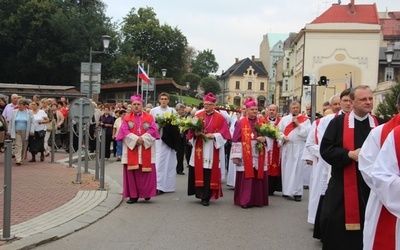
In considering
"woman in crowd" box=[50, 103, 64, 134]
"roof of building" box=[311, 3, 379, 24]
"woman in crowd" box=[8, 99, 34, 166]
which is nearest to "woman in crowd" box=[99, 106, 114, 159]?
"woman in crowd" box=[50, 103, 64, 134]

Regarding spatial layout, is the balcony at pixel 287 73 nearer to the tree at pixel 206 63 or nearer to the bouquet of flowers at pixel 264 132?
the tree at pixel 206 63

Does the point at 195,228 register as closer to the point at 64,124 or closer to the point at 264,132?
the point at 264,132

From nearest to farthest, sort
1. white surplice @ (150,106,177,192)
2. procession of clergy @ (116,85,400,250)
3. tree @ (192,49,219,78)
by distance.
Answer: procession of clergy @ (116,85,400,250) < white surplice @ (150,106,177,192) < tree @ (192,49,219,78)

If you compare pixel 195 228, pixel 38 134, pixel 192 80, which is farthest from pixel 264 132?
pixel 192 80

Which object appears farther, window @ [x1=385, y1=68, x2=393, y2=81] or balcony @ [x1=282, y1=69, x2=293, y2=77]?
balcony @ [x1=282, y1=69, x2=293, y2=77]

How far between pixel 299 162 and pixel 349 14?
5580 centimetres

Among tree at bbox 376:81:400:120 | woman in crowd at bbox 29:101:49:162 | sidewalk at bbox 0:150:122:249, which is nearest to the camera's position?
sidewalk at bbox 0:150:122:249

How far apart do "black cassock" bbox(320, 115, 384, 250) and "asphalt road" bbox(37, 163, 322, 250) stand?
5.53ft

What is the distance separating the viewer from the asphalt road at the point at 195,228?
258 inches

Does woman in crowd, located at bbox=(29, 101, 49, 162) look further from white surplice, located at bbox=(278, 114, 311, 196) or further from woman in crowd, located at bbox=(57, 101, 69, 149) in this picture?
white surplice, located at bbox=(278, 114, 311, 196)

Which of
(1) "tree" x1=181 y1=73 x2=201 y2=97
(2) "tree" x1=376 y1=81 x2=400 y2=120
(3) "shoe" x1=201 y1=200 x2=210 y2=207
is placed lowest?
(3) "shoe" x1=201 y1=200 x2=210 y2=207

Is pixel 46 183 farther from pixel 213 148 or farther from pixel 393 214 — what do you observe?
pixel 393 214

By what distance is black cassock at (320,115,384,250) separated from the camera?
4.88 meters

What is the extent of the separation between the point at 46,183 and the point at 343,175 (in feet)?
24.8
